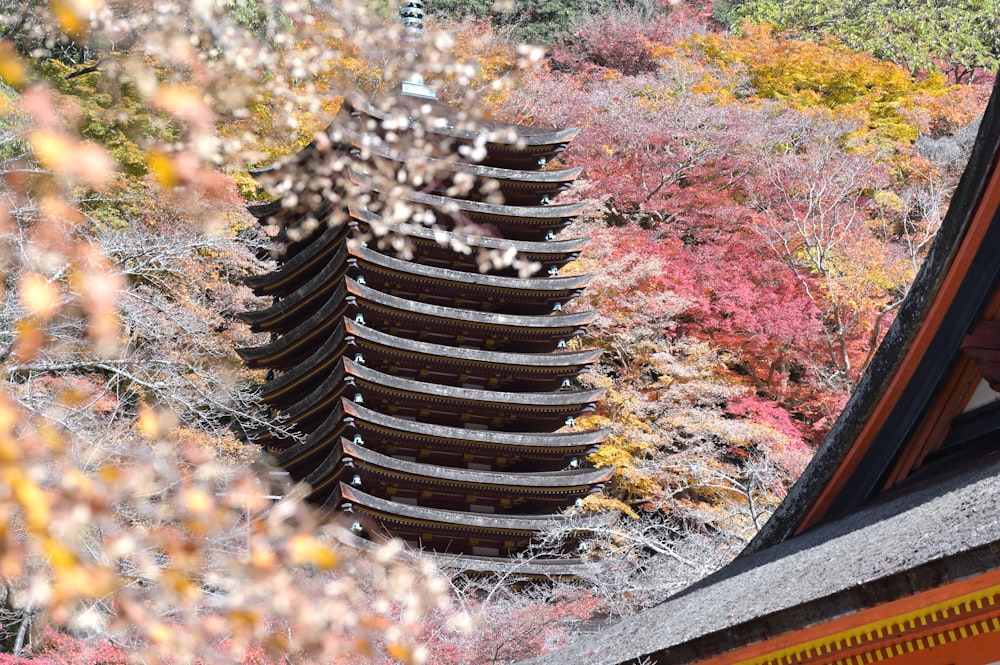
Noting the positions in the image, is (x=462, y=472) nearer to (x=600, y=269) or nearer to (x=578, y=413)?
(x=578, y=413)

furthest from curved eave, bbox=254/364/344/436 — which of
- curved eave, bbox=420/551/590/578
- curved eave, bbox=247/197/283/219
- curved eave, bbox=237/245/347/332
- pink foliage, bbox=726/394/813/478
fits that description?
pink foliage, bbox=726/394/813/478

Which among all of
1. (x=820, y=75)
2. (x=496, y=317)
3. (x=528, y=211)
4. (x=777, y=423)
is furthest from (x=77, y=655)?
(x=820, y=75)

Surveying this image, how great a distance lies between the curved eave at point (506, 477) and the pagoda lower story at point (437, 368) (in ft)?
0.08

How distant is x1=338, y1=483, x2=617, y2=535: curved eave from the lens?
16.9 metres

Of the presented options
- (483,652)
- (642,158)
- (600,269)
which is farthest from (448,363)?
(642,158)

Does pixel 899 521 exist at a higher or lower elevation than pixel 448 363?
higher

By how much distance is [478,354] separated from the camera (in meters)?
18.6

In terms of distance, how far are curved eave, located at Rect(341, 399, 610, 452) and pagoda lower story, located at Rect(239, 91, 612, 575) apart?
3 centimetres


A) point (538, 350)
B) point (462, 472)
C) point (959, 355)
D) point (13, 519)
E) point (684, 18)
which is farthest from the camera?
point (684, 18)

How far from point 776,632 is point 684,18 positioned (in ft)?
109

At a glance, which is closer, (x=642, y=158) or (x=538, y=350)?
(x=538, y=350)

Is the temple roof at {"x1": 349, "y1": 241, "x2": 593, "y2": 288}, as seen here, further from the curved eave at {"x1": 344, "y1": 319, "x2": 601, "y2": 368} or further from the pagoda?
the curved eave at {"x1": 344, "y1": 319, "x2": 601, "y2": 368}

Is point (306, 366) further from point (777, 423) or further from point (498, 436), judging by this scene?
point (777, 423)

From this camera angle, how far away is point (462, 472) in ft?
58.7
